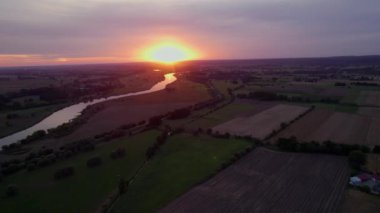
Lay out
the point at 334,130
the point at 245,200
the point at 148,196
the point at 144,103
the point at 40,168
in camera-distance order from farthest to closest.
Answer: the point at 144,103, the point at 334,130, the point at 40,168, the point at 148,196, the point at 245,200

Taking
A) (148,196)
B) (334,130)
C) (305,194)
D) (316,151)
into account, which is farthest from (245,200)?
(334,130)

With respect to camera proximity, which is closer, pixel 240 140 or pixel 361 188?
pixel 361 188

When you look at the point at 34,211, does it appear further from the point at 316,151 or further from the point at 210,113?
→ the point at 210,113

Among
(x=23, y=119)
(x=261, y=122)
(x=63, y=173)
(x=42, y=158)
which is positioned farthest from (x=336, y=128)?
(x=23, y=119)

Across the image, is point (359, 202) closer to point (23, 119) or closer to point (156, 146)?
point (156, 146)

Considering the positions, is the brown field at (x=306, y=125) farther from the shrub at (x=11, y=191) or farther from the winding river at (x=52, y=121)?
the winding river at (x=52, y=121)

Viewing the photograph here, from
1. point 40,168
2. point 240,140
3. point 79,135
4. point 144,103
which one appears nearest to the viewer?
point 40,168
